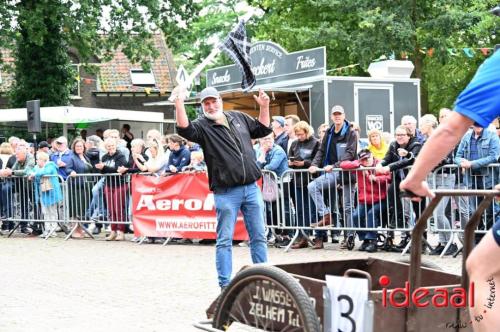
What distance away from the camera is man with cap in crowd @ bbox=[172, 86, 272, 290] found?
7914mm

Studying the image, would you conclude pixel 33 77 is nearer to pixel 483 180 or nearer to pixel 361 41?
pixel 361 41

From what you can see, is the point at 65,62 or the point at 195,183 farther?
the point at 65,62

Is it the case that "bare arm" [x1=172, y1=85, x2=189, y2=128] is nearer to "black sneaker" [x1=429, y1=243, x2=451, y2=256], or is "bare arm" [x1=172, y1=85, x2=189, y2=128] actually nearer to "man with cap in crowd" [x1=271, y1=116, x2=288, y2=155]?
"black sneaker" [x1=429, y1=243, x2=451, y2=256]

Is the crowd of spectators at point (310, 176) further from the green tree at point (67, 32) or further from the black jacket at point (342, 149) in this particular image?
the green tree at point (67, 32)

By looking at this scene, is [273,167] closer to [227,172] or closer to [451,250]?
[451,250]

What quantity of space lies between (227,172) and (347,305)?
3431 mm

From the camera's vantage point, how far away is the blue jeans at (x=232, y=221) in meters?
7.91

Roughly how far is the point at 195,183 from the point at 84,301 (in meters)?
5.90

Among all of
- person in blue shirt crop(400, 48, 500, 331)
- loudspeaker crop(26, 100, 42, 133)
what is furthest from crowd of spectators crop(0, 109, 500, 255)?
person in blue shirt crop(400, 48, 500, 331)

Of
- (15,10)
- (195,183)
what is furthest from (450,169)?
(15,10)

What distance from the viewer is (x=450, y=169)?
456 inches

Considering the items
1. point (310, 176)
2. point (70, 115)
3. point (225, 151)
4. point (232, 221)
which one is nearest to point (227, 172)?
point (225, 151)

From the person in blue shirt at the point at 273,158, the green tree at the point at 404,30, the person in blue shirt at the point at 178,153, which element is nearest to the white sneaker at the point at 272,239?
the person in blue shirt at the point at 273,158

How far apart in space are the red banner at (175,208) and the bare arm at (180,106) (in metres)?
6.24
